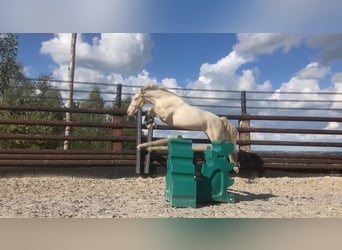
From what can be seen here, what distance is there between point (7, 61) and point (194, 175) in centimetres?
213

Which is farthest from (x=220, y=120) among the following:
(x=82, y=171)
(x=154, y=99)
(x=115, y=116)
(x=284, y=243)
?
(x=284, y=243)

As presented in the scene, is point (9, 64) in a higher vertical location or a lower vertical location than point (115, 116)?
higher

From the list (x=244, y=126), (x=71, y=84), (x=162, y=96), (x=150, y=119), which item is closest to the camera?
(x=162, y=96)

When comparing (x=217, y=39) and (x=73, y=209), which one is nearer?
(x=73, y=209)

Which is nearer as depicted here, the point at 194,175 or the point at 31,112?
A: the point at 194,175

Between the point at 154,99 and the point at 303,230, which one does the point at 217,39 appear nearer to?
the point at 154,99

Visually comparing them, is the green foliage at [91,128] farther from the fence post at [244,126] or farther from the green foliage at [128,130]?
the fence post at [244,126]

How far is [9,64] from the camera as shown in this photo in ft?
13.9

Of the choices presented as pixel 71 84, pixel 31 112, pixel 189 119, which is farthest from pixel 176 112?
pixel 31 112

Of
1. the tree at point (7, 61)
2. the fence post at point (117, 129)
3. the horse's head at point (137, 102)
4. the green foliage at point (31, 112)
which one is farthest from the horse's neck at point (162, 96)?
the tree at point (7, 61)

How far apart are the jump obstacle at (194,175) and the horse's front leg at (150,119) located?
71cm

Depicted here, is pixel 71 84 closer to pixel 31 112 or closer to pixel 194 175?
pixel 31 112

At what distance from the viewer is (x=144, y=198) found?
373 centimetres

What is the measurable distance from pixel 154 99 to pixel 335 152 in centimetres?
246
